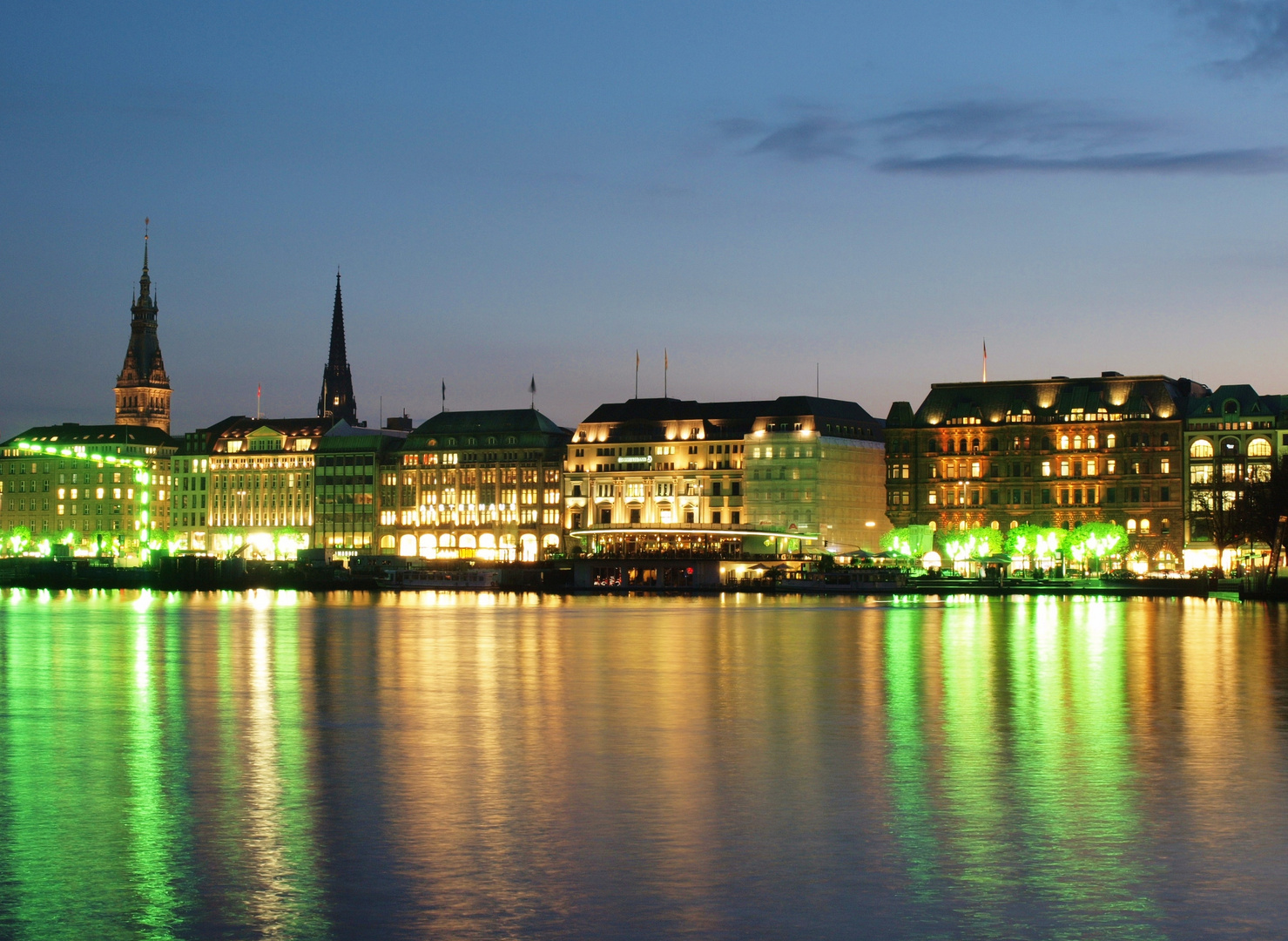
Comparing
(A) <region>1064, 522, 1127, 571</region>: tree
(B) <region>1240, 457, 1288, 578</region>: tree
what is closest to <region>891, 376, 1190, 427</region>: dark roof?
(A) <region>1064, 522, 1127, 571</region>: tree

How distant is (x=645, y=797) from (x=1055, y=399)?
138 m

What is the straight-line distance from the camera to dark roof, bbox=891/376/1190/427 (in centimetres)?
15362

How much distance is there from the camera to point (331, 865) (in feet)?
69.1

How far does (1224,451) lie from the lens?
14912cm

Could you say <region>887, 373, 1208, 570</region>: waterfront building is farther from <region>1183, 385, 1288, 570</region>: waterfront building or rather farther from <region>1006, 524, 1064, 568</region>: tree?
<region>1006, 524, 1064, 568</region>: tree

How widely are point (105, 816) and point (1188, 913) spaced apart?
556 inches

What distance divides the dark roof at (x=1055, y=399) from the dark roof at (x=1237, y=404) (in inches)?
74.9

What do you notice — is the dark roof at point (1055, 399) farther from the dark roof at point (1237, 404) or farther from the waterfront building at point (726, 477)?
the waterfront building at point (726, 477)

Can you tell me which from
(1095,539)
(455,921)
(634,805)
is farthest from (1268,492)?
(455,921)

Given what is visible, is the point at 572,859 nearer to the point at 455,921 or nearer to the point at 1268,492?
the point at 455,921

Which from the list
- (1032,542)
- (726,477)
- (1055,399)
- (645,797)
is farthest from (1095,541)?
(645,797)

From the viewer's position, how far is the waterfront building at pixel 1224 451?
146 metres

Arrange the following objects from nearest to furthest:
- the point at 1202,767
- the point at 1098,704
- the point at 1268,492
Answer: the point at 1202,767, the point at 1098,704, the point at 1268,492

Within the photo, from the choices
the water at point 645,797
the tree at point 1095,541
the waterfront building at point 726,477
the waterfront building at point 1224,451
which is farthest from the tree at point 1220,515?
the water at point 645,797
